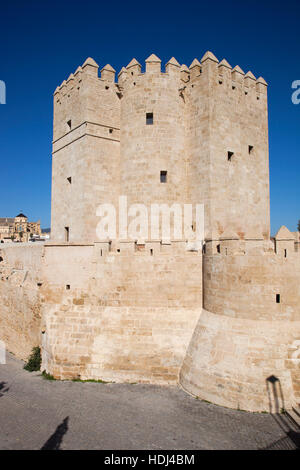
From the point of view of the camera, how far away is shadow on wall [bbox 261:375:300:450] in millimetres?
7328

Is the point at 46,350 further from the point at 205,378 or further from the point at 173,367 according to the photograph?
the point at 205,378

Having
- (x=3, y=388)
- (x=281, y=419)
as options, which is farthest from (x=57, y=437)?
(x=281, y=419)

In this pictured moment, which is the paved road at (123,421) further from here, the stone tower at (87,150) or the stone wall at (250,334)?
the stone tower at (87,150)

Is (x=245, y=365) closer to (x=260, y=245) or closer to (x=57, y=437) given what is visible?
(x=260, y=245)

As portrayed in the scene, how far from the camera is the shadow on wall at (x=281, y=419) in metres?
7.33

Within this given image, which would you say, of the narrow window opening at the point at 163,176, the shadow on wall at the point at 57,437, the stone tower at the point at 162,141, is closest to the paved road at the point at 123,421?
the shadow on wall at the point at 57,437

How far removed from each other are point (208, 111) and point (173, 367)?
11276mm

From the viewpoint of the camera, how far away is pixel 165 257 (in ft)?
37.7

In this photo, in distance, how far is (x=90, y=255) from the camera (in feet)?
39.6

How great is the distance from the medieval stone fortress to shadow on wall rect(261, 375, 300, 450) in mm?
149

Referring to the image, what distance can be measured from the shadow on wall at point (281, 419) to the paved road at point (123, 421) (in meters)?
0.04

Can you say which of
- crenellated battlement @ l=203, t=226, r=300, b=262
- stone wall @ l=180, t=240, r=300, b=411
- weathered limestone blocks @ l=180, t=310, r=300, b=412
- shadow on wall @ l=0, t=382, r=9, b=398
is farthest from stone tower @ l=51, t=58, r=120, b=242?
weathered limestone blocks @ l=180, t=310, r=300, b=412

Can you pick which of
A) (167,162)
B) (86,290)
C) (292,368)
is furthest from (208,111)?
(292,368)
